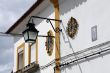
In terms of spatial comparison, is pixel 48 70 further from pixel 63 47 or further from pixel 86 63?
pixel 86 63

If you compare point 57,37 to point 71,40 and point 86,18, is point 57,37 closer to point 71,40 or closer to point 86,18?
point 71,40

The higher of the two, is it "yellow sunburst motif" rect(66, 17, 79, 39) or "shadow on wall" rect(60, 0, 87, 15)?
"shadow on wall" rect(60, 0, 87, 15)

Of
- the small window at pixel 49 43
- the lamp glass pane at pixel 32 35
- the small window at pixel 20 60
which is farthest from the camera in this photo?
the small window at pixel 20 60

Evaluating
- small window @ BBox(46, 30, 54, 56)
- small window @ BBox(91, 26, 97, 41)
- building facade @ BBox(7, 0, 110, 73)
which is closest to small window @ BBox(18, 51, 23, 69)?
building facade @ BBox(7, 0, 110, 73)

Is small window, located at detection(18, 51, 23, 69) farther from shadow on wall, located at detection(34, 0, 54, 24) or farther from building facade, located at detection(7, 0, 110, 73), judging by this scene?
shadow on wall, located at detection(34, 0, 54, 24)

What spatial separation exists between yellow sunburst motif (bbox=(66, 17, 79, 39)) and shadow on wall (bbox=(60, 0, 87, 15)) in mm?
481

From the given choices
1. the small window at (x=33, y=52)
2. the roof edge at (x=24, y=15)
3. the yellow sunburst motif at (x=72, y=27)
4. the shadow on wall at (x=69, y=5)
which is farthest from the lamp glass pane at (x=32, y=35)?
the small window at (x=33, y=52)

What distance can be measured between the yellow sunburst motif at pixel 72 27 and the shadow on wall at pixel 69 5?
0.48m

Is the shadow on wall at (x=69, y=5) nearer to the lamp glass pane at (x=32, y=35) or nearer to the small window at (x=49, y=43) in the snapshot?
the small window at (x=49, y=43)

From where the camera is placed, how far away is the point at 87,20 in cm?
1468

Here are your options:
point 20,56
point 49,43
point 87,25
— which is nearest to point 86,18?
point 87,25

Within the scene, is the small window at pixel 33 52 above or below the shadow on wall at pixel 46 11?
below

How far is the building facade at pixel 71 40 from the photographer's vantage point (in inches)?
542

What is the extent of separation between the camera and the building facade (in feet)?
45.2
